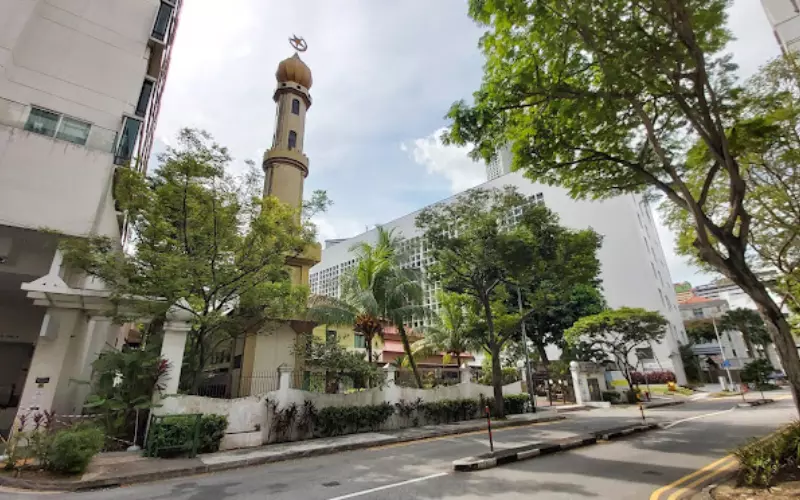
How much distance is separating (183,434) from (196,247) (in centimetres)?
527

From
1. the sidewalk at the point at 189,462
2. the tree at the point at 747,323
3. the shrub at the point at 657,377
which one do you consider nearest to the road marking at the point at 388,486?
the sidewalk at the point at 189,462

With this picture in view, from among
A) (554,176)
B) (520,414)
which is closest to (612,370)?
(520,414)

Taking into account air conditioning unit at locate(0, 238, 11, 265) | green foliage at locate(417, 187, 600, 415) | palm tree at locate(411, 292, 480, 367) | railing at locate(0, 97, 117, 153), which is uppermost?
railing at locate(0, 97, 117, 153)

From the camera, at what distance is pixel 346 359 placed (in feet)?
48.8

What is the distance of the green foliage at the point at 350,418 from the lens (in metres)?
12.9

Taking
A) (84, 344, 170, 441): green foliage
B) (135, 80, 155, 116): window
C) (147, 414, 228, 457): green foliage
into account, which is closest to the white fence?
(147, 414, 228, 457): green foliage

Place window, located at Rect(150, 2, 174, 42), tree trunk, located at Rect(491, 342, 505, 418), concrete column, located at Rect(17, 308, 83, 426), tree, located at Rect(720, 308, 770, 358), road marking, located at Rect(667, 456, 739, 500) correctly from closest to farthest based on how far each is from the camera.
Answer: road marking, located at Rect(667, 456, 739, 500) → concrete column, located at Rect(17, 308, 83, 426) → tree trunk, located at Rect(491, 342, 505, 418) → window, located at Rect(150, 2, 174, 42) → tree, located at Rect(720, 308, 770, 358)

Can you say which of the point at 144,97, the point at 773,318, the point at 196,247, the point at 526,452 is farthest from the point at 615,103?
the point at 144,97

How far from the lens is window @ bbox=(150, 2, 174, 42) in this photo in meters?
18.0

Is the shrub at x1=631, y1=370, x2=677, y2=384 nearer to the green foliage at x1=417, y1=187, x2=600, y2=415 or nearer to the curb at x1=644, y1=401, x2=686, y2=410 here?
the curb at x1=644, y1=401, x2=686, y2=410

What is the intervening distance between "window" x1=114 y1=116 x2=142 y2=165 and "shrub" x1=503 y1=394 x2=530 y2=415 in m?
19.7

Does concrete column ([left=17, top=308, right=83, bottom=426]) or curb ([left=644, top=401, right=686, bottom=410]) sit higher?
concrete column ([left=17, top=308, right=83, bottom=426])

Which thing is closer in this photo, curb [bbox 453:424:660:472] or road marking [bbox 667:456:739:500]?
road marking [bbox 667:456:739:500]

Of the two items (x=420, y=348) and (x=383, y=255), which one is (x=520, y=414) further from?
(x=383, y=255)
